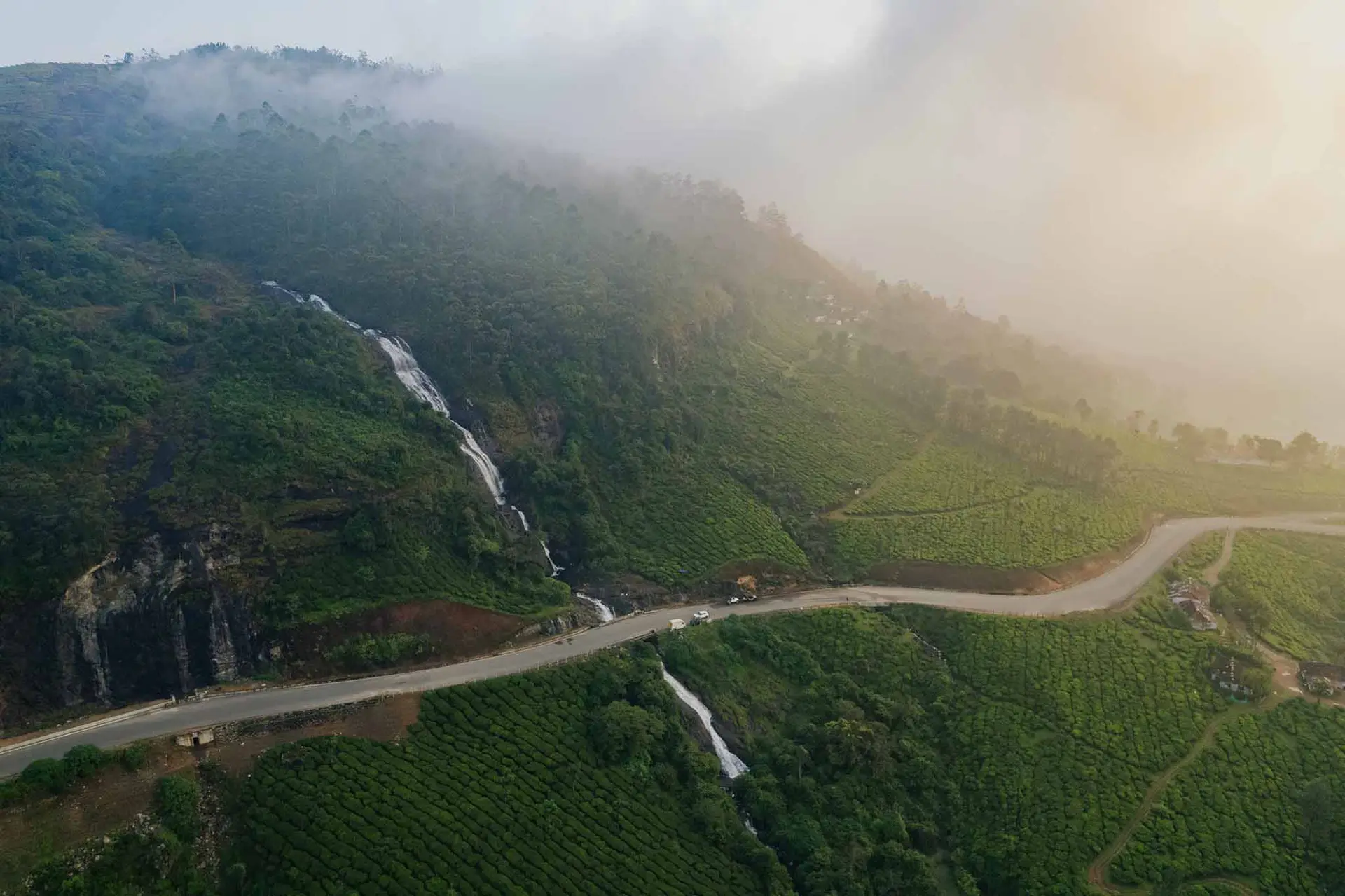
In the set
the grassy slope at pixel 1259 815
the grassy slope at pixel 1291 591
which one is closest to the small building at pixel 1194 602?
the grassy slope at pixel 1291 591

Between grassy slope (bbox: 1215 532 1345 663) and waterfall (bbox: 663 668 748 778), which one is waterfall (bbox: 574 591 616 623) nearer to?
waterfall (bbox: 663 668 748 778)

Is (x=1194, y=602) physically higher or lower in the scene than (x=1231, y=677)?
higher

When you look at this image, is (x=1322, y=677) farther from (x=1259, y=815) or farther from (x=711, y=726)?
(x=711, y=726)

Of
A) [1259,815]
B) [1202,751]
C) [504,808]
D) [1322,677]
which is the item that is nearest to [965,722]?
[1202,751]

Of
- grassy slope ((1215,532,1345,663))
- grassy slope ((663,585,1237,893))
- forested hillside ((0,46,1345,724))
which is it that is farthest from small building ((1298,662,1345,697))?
forested hillside ((0,46,1345,724))

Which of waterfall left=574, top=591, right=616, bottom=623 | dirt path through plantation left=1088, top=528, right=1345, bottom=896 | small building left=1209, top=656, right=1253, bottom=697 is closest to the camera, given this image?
dirt path through plantation left=1088, top=528, right=1345, bottom=896
